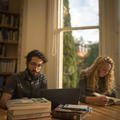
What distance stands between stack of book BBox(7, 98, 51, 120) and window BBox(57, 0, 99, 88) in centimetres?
223

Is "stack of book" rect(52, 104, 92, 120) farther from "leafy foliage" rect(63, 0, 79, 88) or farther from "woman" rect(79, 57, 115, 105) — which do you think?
"leafy foliage" rect(63, 0, 79, 88)

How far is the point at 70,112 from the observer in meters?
0.98

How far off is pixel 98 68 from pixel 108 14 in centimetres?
118

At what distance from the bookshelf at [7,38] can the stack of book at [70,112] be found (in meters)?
2.30

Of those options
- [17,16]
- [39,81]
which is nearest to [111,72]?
[39,81]

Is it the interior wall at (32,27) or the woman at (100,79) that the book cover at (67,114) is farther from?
the interior wall at (32,27)

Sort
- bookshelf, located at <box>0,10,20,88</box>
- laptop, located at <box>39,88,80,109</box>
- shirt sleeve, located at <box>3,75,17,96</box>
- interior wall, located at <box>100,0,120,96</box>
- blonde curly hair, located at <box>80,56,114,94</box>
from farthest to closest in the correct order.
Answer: bookshelf, located at <box>0,10,20,88</box>
interior wall, located at <box>100,0,120,96</box>
blonde curly hair, located at <box>80,56,114,94</box>
shirt sleeve, located at <box>3,75,17,96</box>
laptop, located at <box>39,88,80,109</box>

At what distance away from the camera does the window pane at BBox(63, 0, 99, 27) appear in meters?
2.98

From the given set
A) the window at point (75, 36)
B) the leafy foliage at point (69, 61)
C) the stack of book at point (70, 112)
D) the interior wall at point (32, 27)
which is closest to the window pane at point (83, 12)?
the window at point (75, 36)

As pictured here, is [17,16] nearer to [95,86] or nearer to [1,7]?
[1,7]

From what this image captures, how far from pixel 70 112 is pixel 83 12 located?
251cm

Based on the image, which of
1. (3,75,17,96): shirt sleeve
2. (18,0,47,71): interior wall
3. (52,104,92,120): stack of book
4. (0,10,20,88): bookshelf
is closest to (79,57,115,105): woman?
(3,75,17,96): shirt sleeve

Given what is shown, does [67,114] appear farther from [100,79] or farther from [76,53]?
[76,53]

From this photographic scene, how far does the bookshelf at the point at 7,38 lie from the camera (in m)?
3.12
